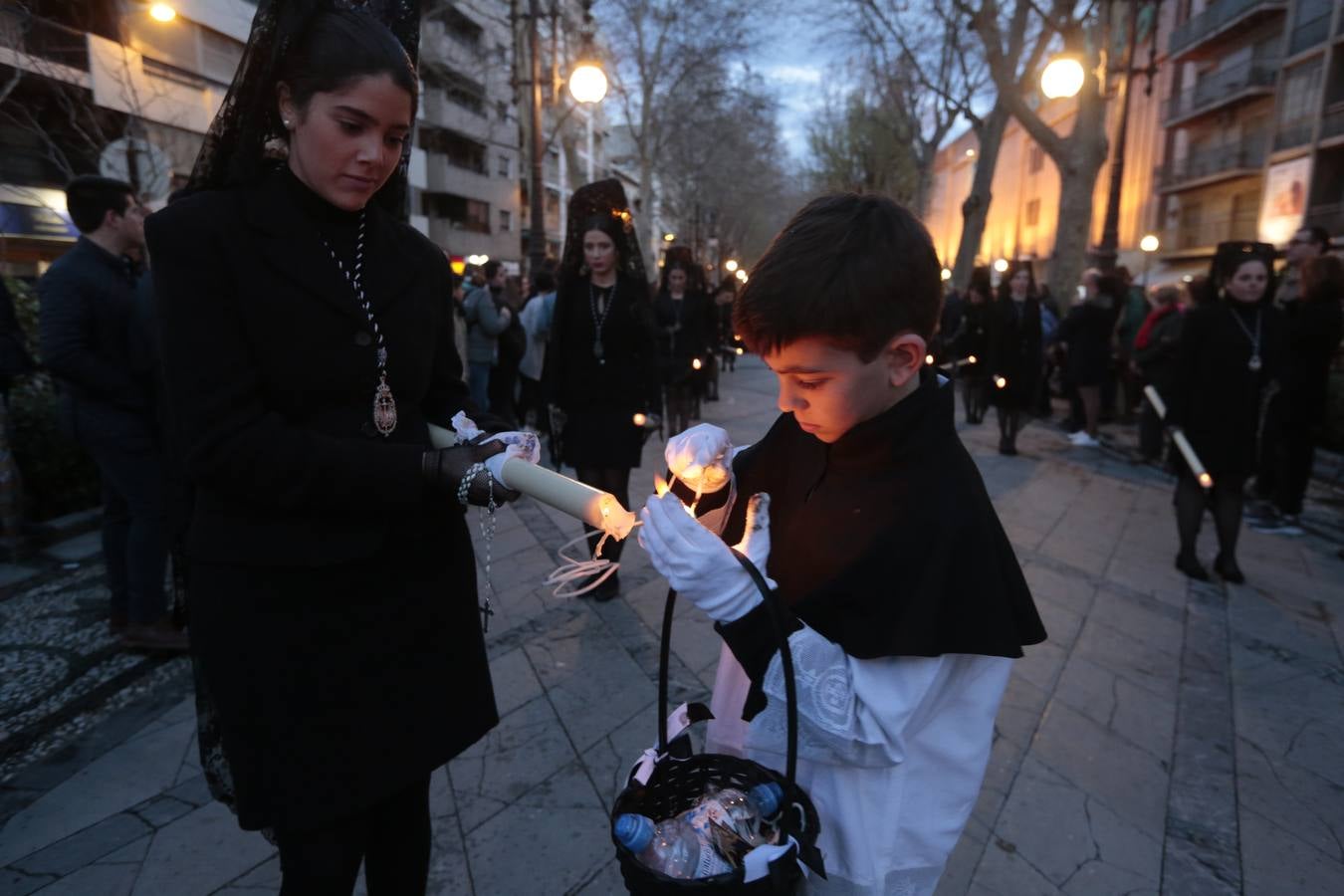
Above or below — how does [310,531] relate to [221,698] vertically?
above

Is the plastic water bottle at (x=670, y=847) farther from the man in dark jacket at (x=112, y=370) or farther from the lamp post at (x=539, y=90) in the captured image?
the lamp post at (x=539, y=90)

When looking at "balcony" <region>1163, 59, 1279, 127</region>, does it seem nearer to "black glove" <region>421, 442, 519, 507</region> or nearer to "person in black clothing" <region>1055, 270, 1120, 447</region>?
"person in black clothing" <region>1055, 270, 1120, 447</region>

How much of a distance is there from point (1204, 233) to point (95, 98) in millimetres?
35377

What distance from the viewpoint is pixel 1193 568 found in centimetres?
491

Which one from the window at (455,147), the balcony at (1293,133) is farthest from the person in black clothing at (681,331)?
the window at (455,147)

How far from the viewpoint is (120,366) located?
3.50 metres

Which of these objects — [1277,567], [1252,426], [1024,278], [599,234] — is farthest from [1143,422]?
[599,234]

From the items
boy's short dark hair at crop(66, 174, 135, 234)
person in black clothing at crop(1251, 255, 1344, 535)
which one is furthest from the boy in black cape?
person in black clothing at crop(1251, 255, 1344, 535)

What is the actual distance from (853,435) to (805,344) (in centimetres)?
19

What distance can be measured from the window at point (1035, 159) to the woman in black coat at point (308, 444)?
45518mm

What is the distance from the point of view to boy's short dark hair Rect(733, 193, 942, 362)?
3.93ft

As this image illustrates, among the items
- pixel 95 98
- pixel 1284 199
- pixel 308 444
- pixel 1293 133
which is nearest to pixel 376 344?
pixel 308 444

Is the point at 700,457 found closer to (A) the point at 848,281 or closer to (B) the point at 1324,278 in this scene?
(A) the point at 848,281

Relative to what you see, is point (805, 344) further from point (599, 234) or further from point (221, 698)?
point (599, 234)
